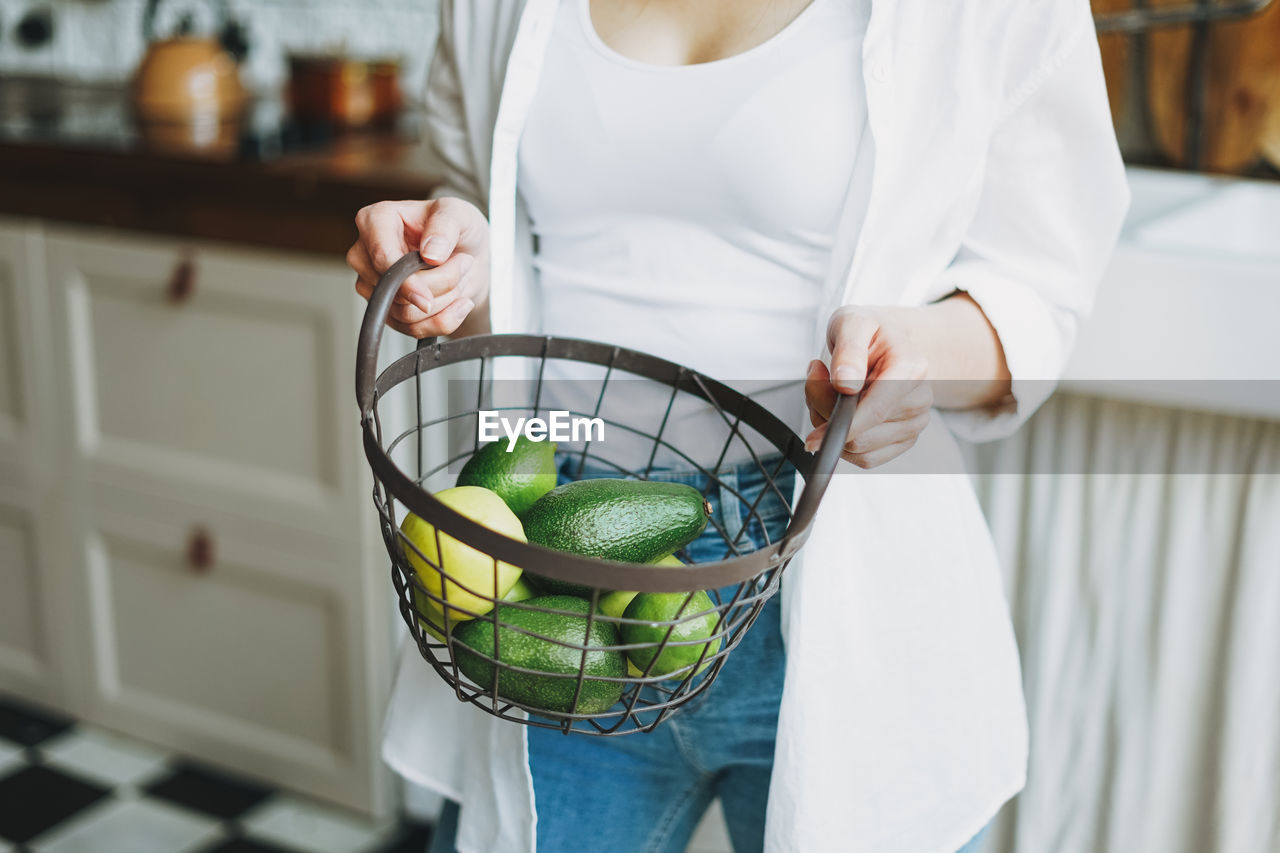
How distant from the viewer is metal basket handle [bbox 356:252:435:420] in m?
0.48

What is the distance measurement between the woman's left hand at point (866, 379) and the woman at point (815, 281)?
0.13ft

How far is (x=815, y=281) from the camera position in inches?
27.2

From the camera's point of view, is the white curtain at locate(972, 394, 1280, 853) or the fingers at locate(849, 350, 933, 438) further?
the white curtain at locate(972, 394, 1280, 853)

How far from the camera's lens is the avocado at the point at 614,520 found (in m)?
0.50

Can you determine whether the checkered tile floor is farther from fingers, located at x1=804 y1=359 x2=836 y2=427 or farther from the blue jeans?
fingers, located at x1=804 y1=359 x2=836 y2=427

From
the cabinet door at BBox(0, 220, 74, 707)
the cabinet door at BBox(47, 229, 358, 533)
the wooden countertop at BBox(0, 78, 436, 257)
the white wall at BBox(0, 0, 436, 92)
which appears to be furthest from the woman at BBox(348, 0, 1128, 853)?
the white wall at BBox(0, 0, 436, 92)

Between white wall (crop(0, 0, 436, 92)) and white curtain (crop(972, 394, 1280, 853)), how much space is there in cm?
128

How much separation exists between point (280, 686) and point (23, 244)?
0.70 metres

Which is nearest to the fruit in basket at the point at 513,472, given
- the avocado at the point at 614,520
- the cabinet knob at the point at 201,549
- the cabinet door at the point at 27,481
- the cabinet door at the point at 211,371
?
the avocado at the point at 614,520

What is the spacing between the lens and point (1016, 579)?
107 centimetres

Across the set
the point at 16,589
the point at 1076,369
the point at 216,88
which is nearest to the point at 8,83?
the point at 216,88

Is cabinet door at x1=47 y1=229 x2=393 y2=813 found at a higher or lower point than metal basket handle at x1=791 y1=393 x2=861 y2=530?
lower

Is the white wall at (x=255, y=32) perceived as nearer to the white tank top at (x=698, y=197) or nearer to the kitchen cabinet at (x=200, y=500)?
the kitchen cabinet at (x=200, y=500)

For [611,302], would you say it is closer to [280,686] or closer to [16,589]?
[280,686]
